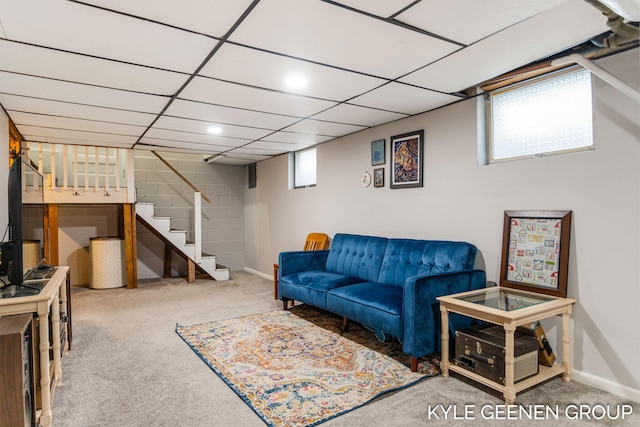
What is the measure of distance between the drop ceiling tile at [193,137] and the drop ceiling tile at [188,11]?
2743 millimetres

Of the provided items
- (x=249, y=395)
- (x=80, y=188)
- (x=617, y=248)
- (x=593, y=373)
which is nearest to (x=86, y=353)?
(x=249, y=395)

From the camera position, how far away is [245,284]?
6117mm

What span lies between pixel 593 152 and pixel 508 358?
147 centimetres

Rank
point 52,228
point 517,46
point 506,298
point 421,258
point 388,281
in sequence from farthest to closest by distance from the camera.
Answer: point 52,228 → point 388,281 → point 421,258 → point 506,298 → point 517,46

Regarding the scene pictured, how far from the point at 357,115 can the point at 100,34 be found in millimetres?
2374

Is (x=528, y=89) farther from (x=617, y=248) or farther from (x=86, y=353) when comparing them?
(x=86, y=353)

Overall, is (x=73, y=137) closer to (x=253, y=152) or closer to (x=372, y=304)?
(x=253, y=152)

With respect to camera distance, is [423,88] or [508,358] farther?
[423,88]

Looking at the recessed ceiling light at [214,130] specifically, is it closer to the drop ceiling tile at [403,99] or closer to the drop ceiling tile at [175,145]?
the drop ceiling tile at [175,145]

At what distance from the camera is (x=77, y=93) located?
9.87 feet

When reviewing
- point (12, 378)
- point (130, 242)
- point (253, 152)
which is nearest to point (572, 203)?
point (12, 378)

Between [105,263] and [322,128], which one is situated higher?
[322,128]

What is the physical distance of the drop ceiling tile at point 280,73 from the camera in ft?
7.75

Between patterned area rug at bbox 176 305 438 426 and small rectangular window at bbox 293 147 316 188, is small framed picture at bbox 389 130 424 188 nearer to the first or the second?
patterned area rug at bbox 176 305 438 426
